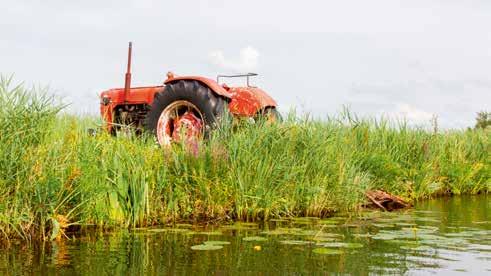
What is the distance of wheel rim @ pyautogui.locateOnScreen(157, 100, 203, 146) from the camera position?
1080 cm

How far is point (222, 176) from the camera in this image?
7770 mm

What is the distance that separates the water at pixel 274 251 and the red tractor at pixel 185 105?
337cm

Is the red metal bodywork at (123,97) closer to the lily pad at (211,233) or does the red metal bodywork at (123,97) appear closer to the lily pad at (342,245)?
the lily pad at (211,233)

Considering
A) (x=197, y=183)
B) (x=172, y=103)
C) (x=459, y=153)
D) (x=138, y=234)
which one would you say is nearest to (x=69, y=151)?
(x=138, y=234)

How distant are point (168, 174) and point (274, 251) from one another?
218cm

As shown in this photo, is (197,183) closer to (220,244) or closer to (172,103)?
(220,244)

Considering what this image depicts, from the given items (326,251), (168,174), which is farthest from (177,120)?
(326,251)

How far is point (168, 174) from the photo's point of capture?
7.55 m

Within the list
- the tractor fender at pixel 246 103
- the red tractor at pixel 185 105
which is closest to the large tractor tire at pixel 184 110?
the red tractor at pixel 185 105

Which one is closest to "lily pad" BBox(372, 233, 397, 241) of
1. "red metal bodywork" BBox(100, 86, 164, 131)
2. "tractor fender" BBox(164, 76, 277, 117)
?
"tractor fender" BBox(164, 76, 277, 117)

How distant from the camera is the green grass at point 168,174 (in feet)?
20.1

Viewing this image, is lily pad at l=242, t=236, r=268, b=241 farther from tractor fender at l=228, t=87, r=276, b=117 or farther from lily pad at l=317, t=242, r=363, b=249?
tractor fender at l=228, t=87, r=276, b=117

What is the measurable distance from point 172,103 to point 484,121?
20.9m

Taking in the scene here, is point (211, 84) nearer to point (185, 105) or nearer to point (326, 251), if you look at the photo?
point (185, 105)
